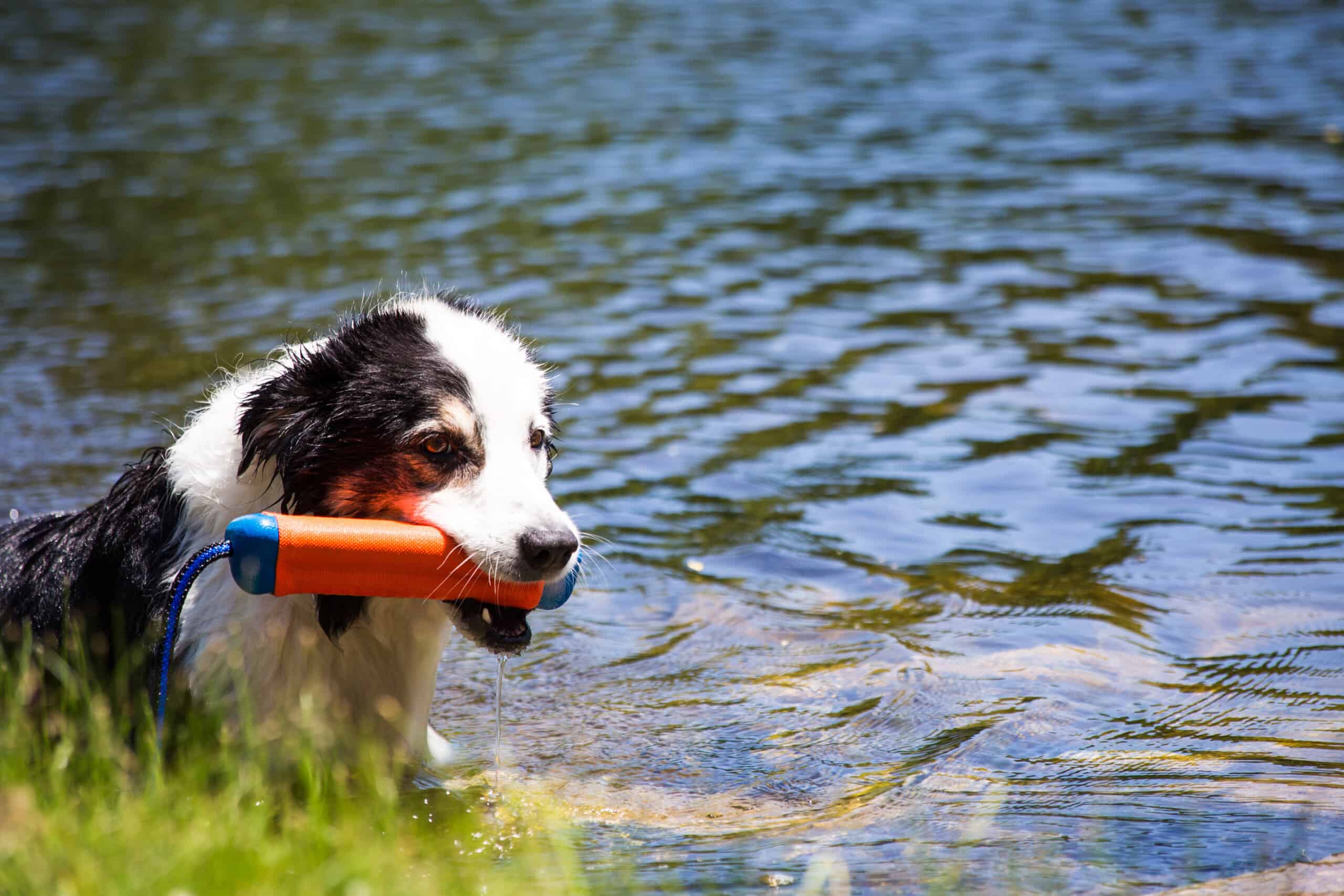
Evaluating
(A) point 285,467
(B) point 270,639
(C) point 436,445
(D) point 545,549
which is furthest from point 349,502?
(D) point 545,549

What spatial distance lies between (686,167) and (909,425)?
6.67 m

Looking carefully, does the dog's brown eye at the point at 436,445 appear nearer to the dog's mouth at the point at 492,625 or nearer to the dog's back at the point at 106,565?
the dog's mouth at the point at 492,625

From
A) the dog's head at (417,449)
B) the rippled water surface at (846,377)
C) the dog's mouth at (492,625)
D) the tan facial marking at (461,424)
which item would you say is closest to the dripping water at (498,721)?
the rippled water surface at (846,377)

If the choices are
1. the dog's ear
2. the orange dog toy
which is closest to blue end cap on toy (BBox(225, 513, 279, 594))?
the orange dog toy

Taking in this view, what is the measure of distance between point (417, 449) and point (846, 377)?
517 cm

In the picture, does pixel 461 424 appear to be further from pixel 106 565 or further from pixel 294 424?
pixel 106 565

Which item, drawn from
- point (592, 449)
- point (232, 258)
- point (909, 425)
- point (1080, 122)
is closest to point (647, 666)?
point (592, 449)

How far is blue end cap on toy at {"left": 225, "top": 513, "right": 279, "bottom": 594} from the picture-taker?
388 cm

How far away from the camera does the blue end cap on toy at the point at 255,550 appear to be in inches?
153

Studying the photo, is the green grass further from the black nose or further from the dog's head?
the black nose

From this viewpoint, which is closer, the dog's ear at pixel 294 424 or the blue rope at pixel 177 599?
the blue rope at pixel 177 599

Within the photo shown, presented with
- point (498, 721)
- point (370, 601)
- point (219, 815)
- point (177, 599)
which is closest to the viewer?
point (219, 815)

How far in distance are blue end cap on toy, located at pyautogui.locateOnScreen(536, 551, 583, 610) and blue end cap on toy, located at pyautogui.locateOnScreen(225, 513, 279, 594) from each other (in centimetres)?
74

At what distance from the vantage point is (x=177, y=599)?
4.04m
